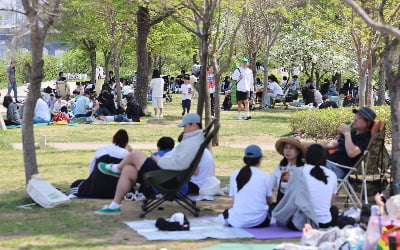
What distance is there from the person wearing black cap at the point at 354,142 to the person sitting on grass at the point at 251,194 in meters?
1.47

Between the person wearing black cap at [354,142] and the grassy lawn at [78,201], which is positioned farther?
the person wearing black cap at [354,142]

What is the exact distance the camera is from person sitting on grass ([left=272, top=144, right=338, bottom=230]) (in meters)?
7.23

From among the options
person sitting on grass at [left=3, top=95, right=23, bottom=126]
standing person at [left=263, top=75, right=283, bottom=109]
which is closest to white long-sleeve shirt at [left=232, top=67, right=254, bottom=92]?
standing person at [left=263, top=75, right=283, bottom=109]

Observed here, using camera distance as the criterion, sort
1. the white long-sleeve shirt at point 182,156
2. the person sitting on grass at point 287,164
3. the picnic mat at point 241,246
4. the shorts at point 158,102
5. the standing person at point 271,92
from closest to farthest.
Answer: the picnic mat at point 241,246 < the person sitting on grass at point 287,164 < the white long-sleeve shirt at point 182,156 < the shorts at point 158,102 < the standing person at point 271,92

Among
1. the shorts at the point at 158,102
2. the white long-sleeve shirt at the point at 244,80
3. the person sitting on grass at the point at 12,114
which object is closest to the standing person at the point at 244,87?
the white long-sleeve shirt at the point at 244,80

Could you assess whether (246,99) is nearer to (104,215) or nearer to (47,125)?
(47,125)

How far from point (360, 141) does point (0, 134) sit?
11.3m

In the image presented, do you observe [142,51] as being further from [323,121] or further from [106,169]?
[106,169]

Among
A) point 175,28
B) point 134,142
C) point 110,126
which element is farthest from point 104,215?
point 175,28

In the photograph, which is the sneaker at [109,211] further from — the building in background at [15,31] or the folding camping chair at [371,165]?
the folding camping chair at [371,165]

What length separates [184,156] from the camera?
319 inches

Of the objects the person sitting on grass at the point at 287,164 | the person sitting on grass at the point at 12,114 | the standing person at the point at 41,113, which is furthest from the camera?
the standing person at the point at 41,113

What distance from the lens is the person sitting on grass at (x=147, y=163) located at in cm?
812

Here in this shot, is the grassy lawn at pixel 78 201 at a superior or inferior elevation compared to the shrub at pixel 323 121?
inferior
